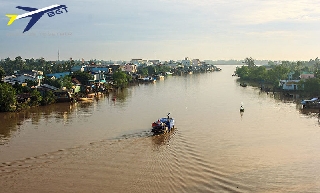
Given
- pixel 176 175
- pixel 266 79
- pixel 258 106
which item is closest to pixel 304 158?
pixel 176 175

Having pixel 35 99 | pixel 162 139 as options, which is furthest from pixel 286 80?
pixel 162 139

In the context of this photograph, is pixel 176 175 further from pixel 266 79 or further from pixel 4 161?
pixel 266 79

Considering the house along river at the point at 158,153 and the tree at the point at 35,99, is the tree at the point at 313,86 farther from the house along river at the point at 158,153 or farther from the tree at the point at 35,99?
the tree at the point at 35,99

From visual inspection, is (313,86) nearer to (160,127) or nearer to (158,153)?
(160,127)

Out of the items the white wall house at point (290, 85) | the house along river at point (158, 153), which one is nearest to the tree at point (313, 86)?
the white wall house at point (290, 85)

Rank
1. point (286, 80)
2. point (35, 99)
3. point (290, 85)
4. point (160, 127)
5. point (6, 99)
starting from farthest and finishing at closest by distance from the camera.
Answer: point (286, 80)
point (290, 85)
point (35, 99)
point (6, 99)
point (160, 127)

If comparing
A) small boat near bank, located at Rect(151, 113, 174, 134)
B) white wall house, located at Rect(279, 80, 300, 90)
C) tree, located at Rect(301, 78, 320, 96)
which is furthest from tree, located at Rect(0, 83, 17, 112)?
white wall house, located at Rect(279, 80, 300, 90)
